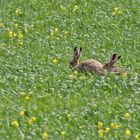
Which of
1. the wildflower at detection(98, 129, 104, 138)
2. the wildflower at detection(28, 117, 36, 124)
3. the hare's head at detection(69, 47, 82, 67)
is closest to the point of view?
the wildflower at detection(98, 129, 104, 138)

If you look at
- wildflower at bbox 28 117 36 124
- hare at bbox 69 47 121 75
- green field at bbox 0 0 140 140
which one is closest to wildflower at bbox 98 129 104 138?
green field at bbox 0 0 140 140

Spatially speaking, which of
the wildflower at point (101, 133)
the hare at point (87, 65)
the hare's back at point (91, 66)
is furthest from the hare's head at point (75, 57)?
the wildflower at point (101, 133)

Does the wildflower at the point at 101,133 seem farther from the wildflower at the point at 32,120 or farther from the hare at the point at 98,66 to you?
the hare at the point at 98,66

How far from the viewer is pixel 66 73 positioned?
1049 centimetres

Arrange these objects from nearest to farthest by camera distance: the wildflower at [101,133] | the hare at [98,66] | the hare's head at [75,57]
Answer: the wildflower at [101,133] → the hare at [98,66] → the hare's head at [75,57]

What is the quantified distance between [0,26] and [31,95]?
467 cm

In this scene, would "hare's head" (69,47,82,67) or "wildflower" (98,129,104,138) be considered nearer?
"wildflower" (98,129,104,138)

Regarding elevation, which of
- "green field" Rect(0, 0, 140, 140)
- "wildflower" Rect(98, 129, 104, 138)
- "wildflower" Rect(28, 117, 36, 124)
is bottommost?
"green field" Rect(0, 0, 140, 140)

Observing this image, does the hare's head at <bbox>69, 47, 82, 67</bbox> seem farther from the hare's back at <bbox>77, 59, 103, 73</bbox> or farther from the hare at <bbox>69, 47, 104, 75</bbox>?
the hare's back at <bbox>77, 59, 103, 73</bbox>

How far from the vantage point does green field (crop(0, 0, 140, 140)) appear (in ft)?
26.0

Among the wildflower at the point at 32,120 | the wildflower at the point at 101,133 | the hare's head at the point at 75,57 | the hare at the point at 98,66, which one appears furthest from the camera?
the hare's head at the point at 75,57

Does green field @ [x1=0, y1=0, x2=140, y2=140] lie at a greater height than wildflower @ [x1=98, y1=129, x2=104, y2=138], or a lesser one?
lesser

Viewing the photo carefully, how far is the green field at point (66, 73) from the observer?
7.91 meters

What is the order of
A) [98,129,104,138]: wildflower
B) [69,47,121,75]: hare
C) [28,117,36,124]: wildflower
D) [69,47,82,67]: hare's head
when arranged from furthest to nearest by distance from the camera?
[69,47,82,67]: hare's head, [69,47,121,75]: hare, [28,117,36,124]: wildflower, [98,129,104,138]: wildflower
